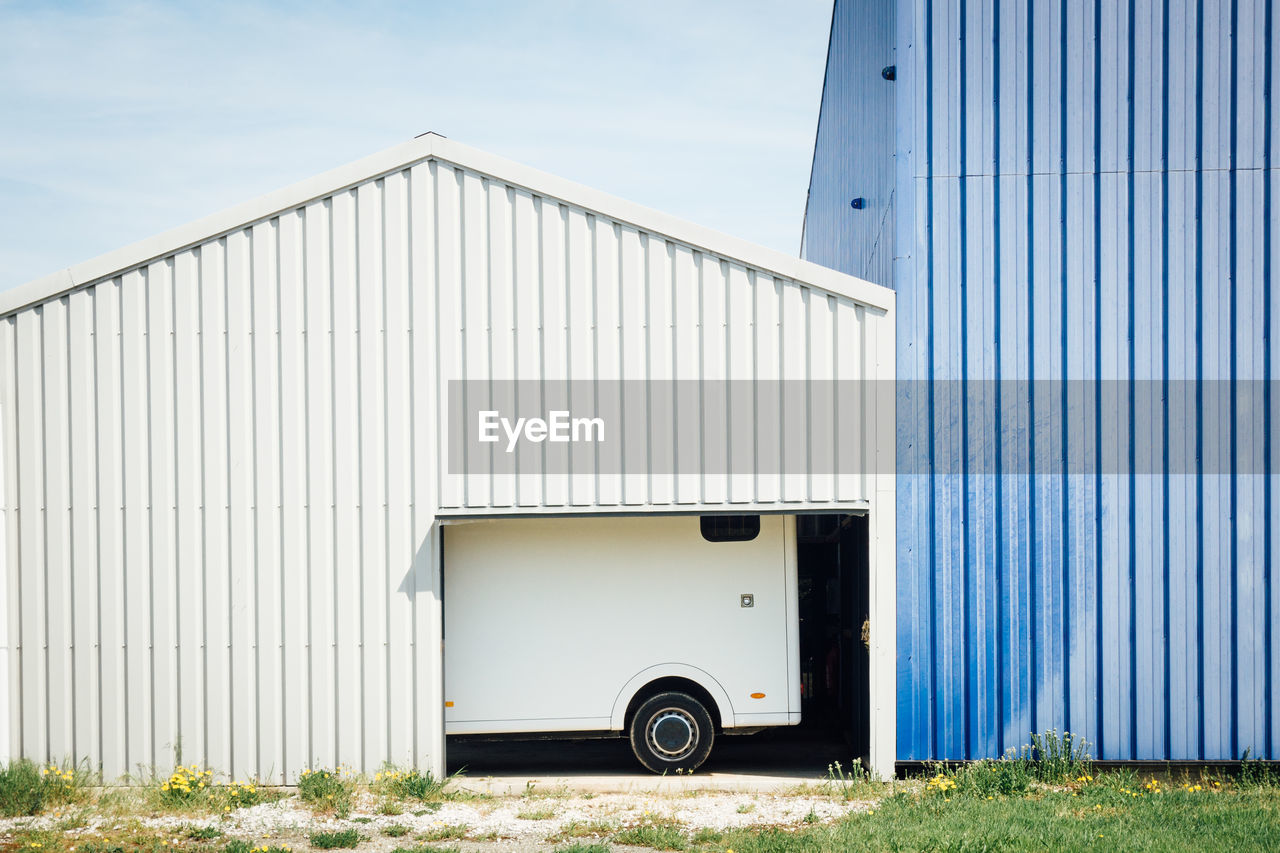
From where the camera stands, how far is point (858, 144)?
12969mm

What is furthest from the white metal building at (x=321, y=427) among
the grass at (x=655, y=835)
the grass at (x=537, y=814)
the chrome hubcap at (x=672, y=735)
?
the grass at (x=655, y=835)

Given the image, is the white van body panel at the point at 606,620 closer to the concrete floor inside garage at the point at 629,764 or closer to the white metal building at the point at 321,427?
the concrete floor inside garage at the point at 629,764

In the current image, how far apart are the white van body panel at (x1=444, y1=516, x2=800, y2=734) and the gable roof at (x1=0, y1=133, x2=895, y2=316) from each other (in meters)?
2.61

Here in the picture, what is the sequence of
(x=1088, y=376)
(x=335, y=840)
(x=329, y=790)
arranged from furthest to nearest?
(x=1088, y=376) < (x=329, y=790) < (x=335, y=840)

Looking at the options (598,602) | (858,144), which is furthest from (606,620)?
(858,144)

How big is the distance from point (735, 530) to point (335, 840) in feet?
15.1

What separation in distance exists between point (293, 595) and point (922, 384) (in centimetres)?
630

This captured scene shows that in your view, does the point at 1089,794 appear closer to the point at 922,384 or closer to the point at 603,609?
the point at 922,384

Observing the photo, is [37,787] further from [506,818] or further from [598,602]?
[598,602]

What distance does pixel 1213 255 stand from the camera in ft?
29.8

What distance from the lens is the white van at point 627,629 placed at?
957 centimetres

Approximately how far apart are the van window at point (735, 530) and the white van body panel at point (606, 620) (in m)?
0.07

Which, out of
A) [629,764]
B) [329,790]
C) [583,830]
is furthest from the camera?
[629,764]

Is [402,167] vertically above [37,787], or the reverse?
[402,167]
